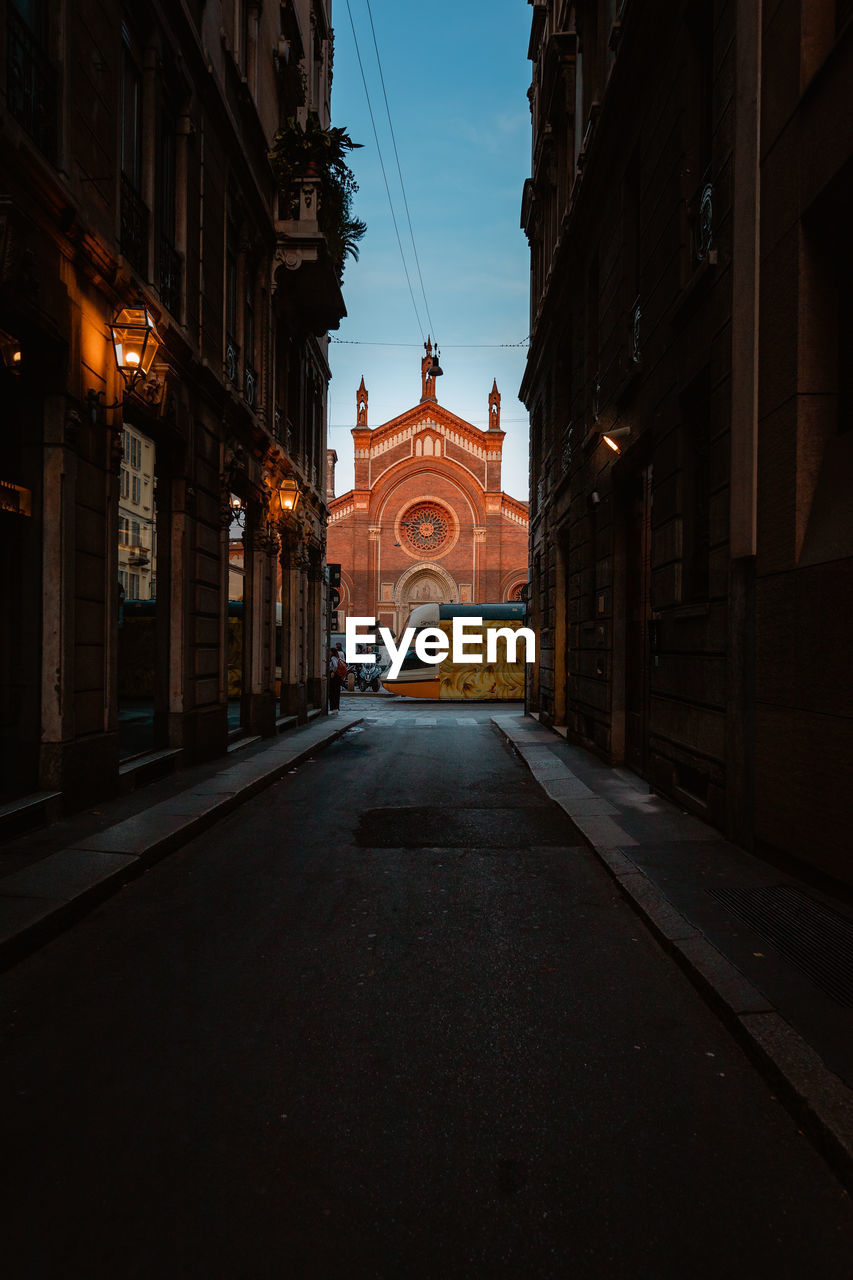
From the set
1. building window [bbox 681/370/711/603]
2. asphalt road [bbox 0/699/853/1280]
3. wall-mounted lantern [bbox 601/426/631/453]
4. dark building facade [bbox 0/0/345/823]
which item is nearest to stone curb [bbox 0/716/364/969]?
asphalt road [bbox 0/699/853/1280]

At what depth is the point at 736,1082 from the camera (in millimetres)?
3250

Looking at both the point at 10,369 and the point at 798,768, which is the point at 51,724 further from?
the point at 798,768

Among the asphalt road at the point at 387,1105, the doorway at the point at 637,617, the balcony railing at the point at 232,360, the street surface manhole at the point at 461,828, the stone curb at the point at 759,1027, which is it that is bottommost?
the asphalt road at the point at 387,1105

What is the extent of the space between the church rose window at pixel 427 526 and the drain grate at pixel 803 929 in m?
50.1

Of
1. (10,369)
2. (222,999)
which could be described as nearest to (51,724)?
(10,369)

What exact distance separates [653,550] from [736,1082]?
280 inches

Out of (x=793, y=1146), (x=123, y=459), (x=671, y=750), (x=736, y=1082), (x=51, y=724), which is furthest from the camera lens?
(x=123, y=459)

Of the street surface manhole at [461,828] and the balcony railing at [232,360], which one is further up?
the balcony railing at [232,360]

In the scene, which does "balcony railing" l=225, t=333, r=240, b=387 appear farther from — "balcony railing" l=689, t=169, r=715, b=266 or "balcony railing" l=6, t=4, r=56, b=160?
"balcony railing" l=689, t=169, r=715, b=266

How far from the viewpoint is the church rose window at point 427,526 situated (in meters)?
55.0

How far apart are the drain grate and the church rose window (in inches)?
1972

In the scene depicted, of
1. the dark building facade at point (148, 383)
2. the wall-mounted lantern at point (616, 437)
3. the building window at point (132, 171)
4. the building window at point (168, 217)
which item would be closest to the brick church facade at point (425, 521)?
the dark building facade at point (148, 383)

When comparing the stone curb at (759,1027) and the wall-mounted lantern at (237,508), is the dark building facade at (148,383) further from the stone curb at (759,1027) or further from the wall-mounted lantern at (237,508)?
the stone curb at (759,1027)

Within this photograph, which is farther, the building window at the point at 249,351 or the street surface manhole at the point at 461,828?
the building window at the point at 249,351
